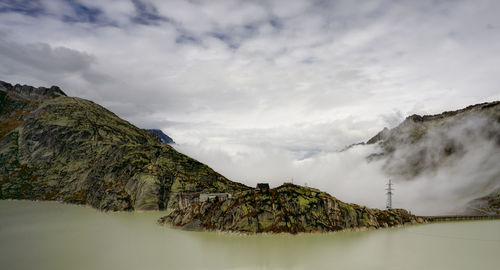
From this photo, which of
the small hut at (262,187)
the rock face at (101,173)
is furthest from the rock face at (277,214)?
the rock face at (101,173)

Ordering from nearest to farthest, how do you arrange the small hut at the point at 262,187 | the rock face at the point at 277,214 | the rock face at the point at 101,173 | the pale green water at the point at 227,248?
the pale green water at the point at 227,248 → the rock face at the point at 277,214 → the small hut at the point at 262,187 → the rock face at the point at 101,173

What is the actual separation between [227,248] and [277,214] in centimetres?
2116

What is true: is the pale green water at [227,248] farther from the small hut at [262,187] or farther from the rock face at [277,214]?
the small hut at [262,187]

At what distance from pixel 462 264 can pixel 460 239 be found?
1319 inches

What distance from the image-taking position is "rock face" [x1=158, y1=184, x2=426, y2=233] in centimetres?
8344

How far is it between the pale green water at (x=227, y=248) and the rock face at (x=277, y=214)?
3.59m

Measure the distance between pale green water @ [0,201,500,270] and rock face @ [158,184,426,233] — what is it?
359 cm

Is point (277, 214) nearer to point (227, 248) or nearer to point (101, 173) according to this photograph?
point (227, 248)

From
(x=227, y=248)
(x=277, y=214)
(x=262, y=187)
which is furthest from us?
(x=262, y=187)

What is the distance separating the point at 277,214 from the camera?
8538 cm

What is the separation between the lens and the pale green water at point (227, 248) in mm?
57500

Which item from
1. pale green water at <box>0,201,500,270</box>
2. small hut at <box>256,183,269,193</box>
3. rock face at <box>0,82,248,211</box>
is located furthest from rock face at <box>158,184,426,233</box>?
rock face at <box>0,82,248,211</box>

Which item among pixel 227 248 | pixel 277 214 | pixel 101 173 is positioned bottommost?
pixel 227 248

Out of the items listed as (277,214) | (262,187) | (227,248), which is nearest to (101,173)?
(262,187)
